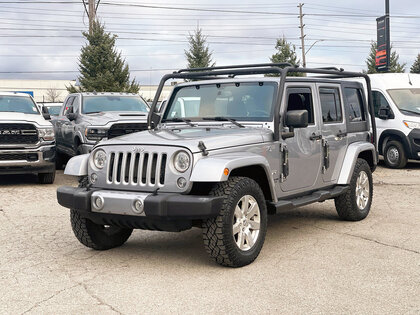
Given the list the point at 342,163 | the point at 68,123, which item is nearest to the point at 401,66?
the point at 68,123

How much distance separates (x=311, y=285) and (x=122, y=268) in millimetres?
1759

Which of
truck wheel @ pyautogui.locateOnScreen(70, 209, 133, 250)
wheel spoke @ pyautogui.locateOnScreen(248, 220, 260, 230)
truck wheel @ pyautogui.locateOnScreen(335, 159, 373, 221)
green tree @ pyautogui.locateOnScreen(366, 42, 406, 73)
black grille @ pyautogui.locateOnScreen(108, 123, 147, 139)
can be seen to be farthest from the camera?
green tree @ pyautogui.locateOnScreen(366, 42, 406, 73)

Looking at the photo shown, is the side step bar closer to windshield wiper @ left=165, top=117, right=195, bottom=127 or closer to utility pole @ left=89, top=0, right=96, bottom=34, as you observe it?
windshield wiper @ left=165, top=117, right=195, bottom=127

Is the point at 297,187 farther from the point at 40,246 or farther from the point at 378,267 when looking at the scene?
the point at 40,246

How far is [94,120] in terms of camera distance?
12.0 m

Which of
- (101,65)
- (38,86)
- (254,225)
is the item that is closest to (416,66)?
(101,65)

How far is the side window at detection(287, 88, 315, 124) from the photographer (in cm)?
655

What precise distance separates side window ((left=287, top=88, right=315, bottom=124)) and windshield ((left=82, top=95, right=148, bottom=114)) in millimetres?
6714

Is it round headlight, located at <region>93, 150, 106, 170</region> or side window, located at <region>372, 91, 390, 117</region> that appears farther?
side window, located at <region>372, 91, 390, 117</region>

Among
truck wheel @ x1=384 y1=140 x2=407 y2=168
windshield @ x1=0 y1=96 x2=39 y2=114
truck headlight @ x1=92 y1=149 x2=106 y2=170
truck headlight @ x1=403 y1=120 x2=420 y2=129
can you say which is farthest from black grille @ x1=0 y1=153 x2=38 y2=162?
truck headlight @ x1=403 y1=120 x2=420 y2=129

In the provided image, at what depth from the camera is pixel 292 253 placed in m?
5.95

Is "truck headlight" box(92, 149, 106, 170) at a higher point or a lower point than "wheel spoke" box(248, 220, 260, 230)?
higher

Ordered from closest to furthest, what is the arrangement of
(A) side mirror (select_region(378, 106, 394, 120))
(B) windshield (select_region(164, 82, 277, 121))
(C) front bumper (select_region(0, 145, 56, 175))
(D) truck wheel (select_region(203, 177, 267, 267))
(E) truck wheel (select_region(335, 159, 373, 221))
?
1. (D) truck wheel (select_region(203, 177, 267, 267))
2. (B) windshield (select_region(164, 82, 277, 121))
3. (E) truck wheel (select_region(335, 159, 373, 221))
4. (C) front bumper (select_region(0, 145, 56, 175))
5. (A) side mirror (select_region(378, 106, 394, 120))

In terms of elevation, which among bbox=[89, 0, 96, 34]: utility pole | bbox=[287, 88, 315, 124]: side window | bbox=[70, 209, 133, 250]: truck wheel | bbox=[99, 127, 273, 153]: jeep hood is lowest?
bbox=[70, 209, 133, 250]: truck wheel
